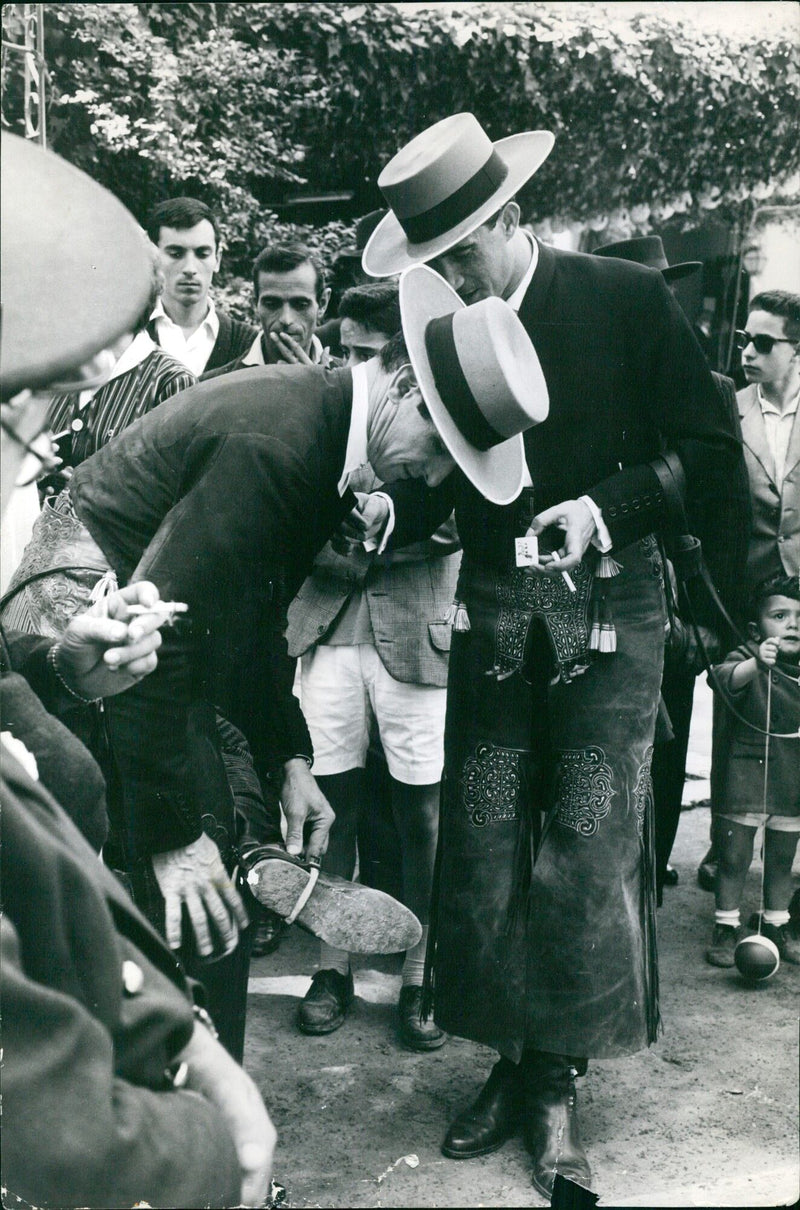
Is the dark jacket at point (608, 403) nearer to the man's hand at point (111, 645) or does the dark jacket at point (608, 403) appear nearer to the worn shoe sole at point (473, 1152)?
the man's hand at point (111, 645)

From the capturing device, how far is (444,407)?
2432mm

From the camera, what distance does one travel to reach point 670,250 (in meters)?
2.90

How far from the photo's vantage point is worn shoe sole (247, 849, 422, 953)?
2.41 meters

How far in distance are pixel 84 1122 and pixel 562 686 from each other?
157 cm

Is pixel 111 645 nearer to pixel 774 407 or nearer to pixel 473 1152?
pixel 473 1152

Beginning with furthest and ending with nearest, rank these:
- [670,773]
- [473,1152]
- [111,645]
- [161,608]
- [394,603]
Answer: [670,773], [394,603], [473,1152], [161,608], [111,645]

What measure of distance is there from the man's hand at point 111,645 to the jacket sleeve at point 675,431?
1.02 m

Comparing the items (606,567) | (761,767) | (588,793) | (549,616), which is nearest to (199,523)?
(549,616)

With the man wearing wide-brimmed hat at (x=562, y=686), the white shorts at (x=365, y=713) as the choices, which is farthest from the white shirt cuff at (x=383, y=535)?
the white shorts at (x=365, y=713)

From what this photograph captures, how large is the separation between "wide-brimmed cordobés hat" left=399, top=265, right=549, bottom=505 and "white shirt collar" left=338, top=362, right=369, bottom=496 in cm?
10

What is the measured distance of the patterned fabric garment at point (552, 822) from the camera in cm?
279

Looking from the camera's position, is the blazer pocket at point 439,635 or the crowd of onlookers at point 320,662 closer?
the crowd of onlookers at point 320,662

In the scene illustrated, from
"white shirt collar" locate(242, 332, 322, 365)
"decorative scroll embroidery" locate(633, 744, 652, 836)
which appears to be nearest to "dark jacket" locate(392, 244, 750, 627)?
"white shirt collar" locate(242, 332, 322, 365)

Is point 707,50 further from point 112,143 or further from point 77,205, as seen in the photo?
point 77,205
